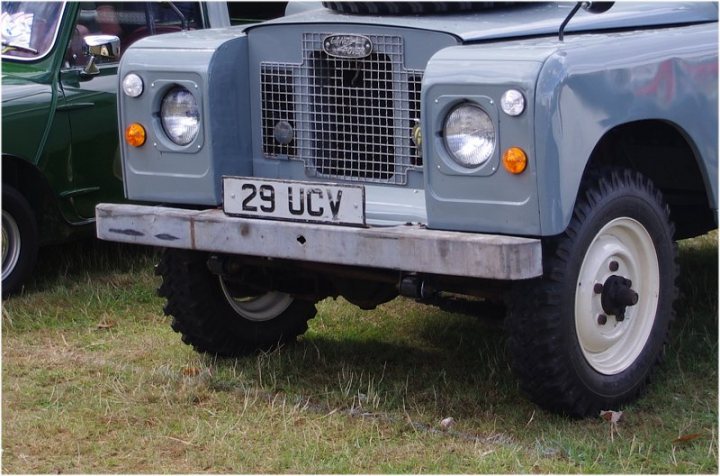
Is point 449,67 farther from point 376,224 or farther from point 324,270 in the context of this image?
point 324,270

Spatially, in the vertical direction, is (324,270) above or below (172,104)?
below

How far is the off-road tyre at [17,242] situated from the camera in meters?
5.75

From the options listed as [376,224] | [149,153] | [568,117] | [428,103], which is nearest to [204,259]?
[149,153]

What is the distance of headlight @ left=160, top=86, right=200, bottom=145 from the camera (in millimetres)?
4312

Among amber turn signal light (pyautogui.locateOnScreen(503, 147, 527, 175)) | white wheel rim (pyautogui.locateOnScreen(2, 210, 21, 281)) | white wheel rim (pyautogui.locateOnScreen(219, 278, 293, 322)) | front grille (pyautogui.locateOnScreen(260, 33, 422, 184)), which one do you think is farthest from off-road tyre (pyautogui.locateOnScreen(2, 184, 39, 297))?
amber turn signal light (pyautogui.locateOnScreen(503, 147, 527, 175))

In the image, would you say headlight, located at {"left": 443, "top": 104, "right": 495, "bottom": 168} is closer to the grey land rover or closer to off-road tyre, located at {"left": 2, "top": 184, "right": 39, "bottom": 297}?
the grey land rover

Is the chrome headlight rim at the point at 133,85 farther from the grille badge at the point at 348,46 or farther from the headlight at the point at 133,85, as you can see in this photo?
the grille badge at the point at 348,46

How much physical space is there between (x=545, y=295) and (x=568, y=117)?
0.58m

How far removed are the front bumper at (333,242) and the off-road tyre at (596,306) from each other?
222 mm

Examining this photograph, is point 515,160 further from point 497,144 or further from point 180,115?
point 180,115

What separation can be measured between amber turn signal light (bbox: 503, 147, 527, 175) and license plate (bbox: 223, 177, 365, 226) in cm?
51

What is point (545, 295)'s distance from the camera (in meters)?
3.79

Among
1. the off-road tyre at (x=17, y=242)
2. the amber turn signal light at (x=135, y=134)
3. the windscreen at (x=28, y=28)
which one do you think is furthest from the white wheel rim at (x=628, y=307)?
the windscreen at (x=28, y=28)

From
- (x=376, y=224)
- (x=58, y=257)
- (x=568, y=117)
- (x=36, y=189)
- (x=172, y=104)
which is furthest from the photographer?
(x=58, y=257)
